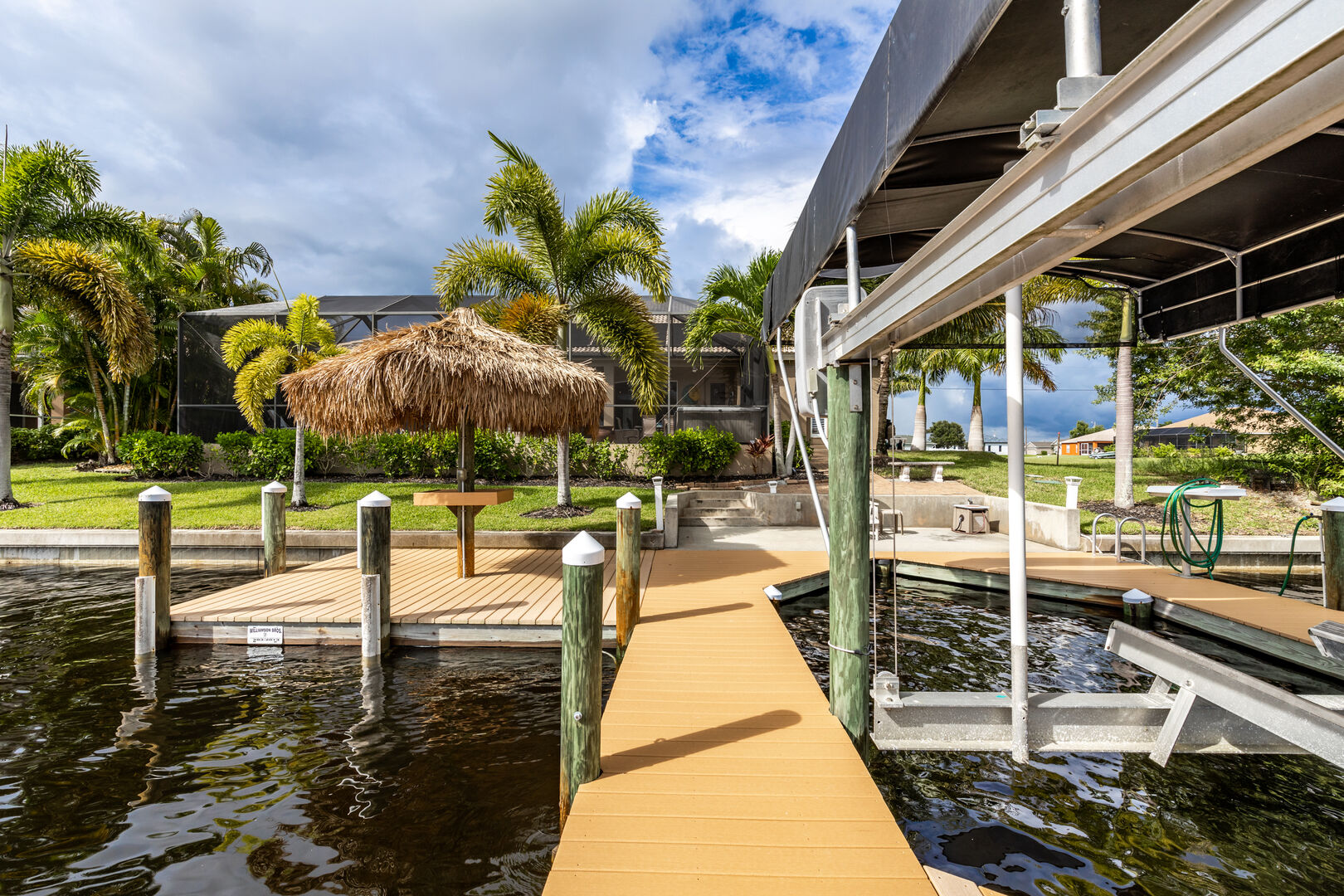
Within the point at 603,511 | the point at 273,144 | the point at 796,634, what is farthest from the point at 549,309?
the point at 273,144

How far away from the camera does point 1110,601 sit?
6.84 meters

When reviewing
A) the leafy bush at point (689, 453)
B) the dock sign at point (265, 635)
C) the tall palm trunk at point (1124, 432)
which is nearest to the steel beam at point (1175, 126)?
the dock sign at point (265, 635)

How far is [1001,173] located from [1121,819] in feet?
11.3

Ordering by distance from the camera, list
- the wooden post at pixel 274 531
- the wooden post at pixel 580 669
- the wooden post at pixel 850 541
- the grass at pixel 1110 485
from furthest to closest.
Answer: the grass at pixel 1110 485 < the wooden post at pixel 274 531 < the wooden post at pixel 850 541 < the wooden post at pixel 580 669

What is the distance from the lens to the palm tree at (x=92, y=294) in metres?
12.3

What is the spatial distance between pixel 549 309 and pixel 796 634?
25.1ft

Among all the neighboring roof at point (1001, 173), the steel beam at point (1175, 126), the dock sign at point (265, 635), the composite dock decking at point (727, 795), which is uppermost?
the neighboring roof at point (1001, 173)

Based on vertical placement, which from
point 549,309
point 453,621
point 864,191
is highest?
point 549,309

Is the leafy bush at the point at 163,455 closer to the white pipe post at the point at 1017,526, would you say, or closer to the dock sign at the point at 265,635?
the dock sign at the point at 265,635

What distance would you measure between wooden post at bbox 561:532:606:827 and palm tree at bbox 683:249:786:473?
13255 mm

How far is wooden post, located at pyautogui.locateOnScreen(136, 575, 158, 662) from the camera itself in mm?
5605

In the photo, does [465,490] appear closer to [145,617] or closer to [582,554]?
[145,617]

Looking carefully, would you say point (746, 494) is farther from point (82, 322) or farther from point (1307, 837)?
point (82, 322)

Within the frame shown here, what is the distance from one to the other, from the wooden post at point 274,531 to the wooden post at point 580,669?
6217 mm
